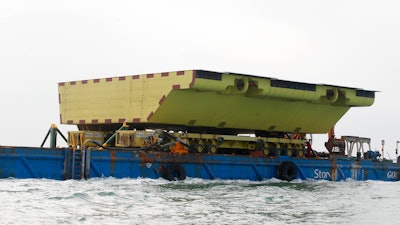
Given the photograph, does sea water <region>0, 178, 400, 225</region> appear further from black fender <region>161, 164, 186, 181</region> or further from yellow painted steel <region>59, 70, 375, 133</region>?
yellow painted steel <region>59, 70, 375, 133</region>

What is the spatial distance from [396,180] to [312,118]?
808cm

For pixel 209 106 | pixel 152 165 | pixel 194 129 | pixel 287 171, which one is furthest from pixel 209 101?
pixel 287 171

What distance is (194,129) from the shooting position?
4112cm

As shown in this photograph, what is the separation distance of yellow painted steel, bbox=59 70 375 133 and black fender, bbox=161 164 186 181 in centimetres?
252

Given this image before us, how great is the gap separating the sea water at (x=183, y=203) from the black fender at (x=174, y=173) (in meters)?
0.55

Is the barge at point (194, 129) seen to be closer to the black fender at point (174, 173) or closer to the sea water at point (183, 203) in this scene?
the black fender at point (174, 173)

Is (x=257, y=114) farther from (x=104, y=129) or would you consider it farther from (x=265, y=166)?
(x=104, y=129)

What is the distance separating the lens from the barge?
114 ft

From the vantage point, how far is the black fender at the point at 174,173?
36.4m

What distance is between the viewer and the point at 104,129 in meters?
42.7

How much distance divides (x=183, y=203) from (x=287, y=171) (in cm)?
1614

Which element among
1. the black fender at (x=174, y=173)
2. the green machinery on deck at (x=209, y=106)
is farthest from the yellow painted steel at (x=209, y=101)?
the black fender at (x=174, y=173)

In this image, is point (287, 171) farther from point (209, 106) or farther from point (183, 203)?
point (183, 203)

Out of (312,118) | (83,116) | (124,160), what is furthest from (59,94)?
(312,118)
